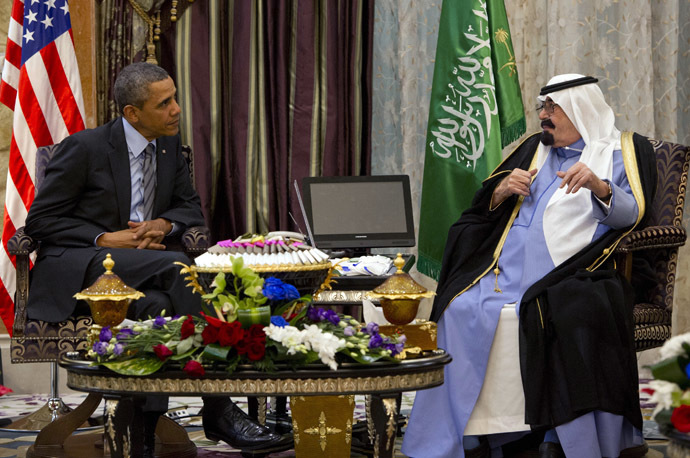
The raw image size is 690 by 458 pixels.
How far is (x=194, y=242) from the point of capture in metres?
4.59

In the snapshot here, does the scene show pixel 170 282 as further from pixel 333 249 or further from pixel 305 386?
pixel 305 386

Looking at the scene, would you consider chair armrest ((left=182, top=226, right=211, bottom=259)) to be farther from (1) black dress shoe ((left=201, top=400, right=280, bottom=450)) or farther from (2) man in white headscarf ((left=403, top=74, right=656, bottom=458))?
(2) man in white headscarf ((left=403, top=74, right=656, bottom=458))

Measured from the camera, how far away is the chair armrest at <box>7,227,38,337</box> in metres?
4.19

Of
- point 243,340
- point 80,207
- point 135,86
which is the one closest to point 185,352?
point 243,340

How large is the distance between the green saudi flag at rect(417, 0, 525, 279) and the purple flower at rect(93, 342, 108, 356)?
271 centimetres

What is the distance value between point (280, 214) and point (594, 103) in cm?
230

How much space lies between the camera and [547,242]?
4.02m

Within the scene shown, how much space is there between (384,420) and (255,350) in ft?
1.38

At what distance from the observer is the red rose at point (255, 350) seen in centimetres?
279

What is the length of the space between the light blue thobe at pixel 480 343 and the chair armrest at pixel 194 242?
3.97ft

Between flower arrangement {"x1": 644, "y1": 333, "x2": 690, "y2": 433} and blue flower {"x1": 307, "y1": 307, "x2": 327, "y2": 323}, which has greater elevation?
flower arrangement {"x1": 644, "y1": 333, "x2": 690, "y2": 433}

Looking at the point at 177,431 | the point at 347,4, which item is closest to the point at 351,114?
the point at 347,4

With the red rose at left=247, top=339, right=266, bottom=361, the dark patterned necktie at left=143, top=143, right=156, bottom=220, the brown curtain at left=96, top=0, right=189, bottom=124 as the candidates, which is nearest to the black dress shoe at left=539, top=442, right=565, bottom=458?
the red rose at left=247, top=339, right=266, bottom=361

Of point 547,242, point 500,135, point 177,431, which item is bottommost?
point 177,431
